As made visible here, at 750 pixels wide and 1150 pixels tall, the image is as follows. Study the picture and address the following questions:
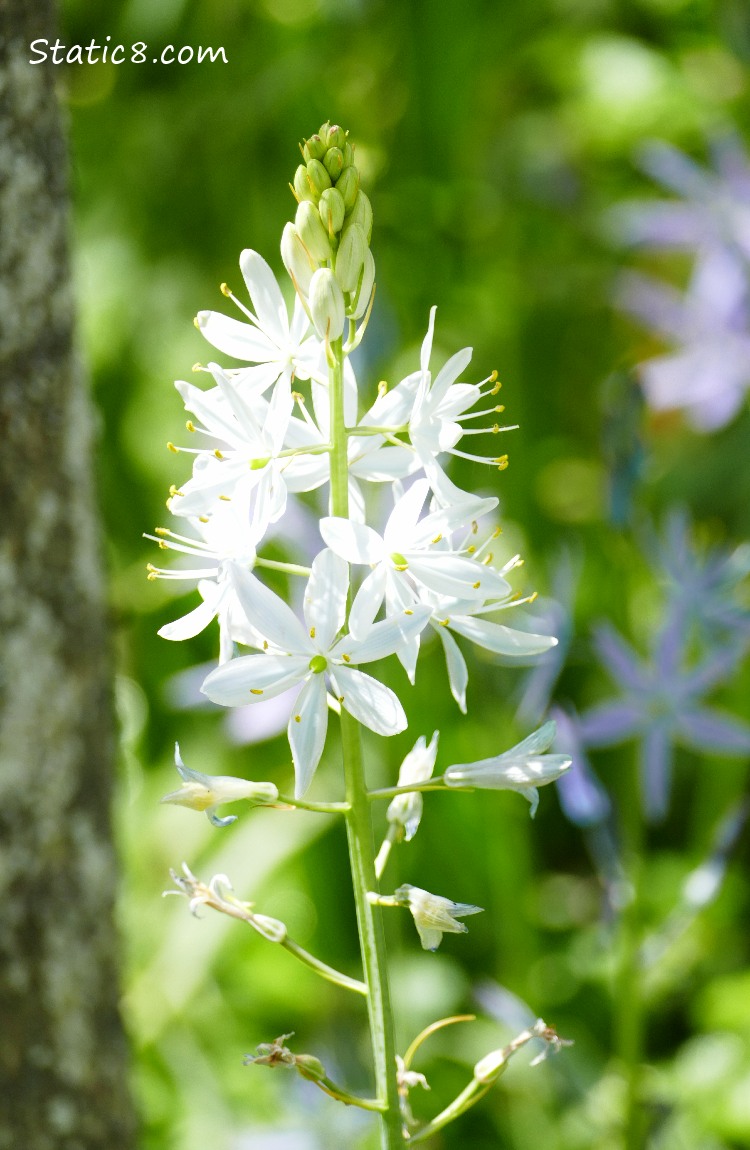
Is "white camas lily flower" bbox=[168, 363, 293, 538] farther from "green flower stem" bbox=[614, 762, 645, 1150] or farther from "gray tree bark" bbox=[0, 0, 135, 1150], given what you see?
"green flower stem" bbox=[614, 762, 645, 1150]

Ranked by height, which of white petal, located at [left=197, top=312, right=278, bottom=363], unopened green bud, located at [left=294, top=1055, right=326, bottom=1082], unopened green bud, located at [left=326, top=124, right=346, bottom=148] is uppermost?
unopened green bud, located at [left=326, top=124, right=346, bottom=148]

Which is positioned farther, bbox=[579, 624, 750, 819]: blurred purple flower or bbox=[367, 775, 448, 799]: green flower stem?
bbox=[579, 624, 750, 819]: blurred purple flower

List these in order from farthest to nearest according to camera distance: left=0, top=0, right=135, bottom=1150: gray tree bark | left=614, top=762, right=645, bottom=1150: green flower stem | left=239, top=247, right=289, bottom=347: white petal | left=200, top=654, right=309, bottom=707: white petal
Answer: left=614, top=762, right=645, bottom=1150: green flower stem → left=0, top=0, right=135, bottom=1150: gray tree bark → left=239, top=247, right=289, bottom=347: white petal → left=200, top=654, right=309, bottom=707: white petal

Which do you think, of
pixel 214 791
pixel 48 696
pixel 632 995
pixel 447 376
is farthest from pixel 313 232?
pixel 632 995

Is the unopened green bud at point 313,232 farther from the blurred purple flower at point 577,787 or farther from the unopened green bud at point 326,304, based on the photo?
the blurred purple flower at point 577,787

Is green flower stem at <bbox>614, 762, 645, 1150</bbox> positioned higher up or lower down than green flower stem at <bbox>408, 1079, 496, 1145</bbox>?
lower down

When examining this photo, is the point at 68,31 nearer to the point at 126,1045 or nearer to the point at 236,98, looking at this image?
the point at 236,98

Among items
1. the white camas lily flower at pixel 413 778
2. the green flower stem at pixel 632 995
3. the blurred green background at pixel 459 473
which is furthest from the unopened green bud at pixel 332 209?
the green flower stem at pixel 632 995

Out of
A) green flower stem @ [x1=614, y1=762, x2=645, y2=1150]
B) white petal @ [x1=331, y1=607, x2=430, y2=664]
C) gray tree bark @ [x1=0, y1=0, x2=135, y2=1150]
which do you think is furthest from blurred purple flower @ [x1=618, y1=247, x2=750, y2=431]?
white petal @ [x1=331, y1=607, x2=430, y2=664]
